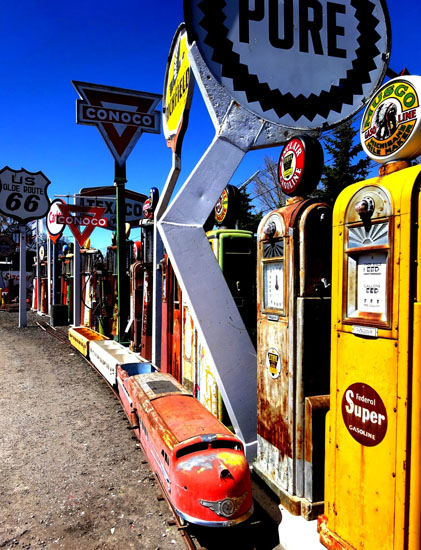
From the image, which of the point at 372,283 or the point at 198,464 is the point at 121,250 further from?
the point at 372,283

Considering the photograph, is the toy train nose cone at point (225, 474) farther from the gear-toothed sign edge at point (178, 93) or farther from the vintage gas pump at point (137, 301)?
the vintage gas pump at point (137, 301)

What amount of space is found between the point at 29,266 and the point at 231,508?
38.5m

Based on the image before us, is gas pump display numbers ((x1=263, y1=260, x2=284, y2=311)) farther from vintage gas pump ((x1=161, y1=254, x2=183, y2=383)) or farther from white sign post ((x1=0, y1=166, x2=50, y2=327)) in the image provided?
white sign post ((x1=0, y1=166, x2=50, y2=327))

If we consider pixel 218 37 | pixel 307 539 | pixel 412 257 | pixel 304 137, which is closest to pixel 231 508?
pixel 307 539

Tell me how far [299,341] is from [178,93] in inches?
162

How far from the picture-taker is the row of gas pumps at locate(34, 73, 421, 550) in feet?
8.16

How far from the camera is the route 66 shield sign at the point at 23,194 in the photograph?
18.1 m

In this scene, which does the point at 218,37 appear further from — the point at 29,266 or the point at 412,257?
the point at 29,266

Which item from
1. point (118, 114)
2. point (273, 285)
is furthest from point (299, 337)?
point (118, 114)

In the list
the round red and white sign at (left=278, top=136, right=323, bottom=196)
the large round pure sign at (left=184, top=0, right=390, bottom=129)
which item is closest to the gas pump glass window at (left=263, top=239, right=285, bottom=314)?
the round red and white sign at (left=278, top=136, right=323, bottom=196)

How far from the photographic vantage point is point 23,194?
18.4m

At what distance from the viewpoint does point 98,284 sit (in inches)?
598

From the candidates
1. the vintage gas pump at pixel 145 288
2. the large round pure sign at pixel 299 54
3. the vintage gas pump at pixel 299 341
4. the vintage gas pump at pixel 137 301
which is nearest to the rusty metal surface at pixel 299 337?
the vintage gas pump at pixel 299 341

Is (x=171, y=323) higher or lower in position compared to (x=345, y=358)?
lower
